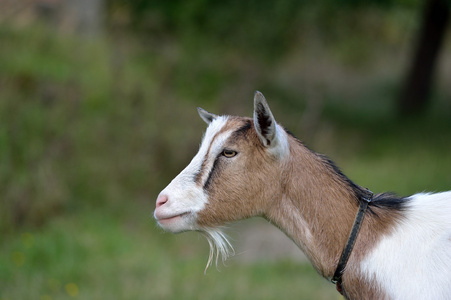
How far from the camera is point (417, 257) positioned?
2.98 m

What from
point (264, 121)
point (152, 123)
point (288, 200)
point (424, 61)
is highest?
point (424, 61)

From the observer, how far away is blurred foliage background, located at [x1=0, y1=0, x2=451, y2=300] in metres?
6.70

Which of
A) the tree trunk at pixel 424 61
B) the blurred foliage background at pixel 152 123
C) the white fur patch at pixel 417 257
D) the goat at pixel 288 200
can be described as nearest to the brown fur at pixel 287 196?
the goat at pixel 288 200

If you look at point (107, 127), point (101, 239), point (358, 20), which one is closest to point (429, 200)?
point (101, 239)

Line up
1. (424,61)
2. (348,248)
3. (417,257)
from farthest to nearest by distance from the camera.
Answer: (424,61) < (348,248) < (417,257)

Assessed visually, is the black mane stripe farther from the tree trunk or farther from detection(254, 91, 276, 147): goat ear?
the tree trunk

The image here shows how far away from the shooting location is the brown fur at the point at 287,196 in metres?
3.20

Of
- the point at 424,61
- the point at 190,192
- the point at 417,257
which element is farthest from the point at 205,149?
the point at 424,61

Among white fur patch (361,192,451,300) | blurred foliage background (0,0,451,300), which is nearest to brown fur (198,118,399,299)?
white fur patch (361,192,451,300)

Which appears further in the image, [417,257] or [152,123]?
[152,123]

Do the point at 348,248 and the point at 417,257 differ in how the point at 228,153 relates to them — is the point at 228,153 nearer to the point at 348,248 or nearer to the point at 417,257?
the point at 348,248

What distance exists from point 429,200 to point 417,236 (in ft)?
0.80

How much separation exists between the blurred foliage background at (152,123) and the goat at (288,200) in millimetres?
2850

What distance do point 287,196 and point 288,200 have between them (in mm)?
22
